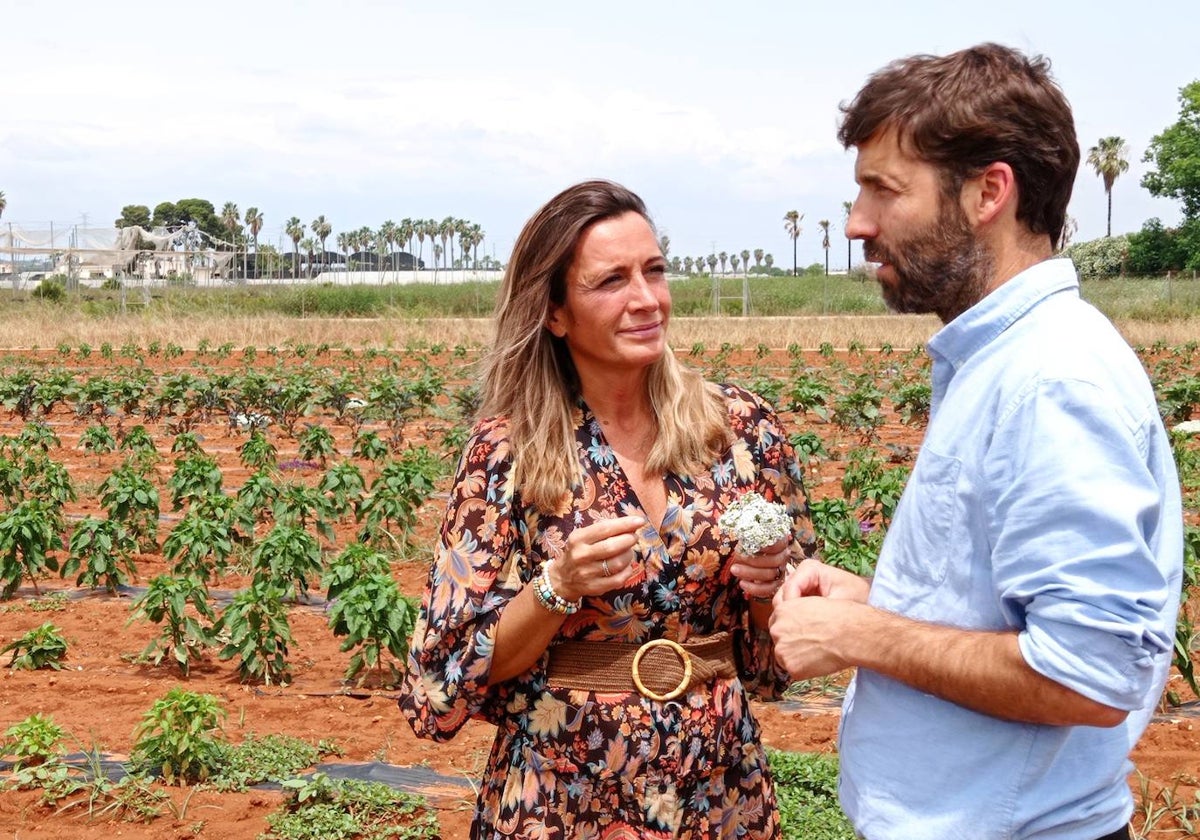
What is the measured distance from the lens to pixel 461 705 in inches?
95.3

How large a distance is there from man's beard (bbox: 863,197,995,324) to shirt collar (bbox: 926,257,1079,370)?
0.11 feet

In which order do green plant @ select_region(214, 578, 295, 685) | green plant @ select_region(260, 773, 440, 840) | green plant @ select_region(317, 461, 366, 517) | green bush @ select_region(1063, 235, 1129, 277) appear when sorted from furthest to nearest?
green bush @ select_region(1063, 235, 1129, 277), green plant @ select_region(317, 461, 366, 517), green plant @ select_region(214, 578, 295, 685), green plant @ select_region(260, 773, 440, 840)

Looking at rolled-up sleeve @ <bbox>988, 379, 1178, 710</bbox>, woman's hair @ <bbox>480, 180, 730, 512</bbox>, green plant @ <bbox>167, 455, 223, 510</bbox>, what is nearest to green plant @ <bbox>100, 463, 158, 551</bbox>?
green plant @ <bbox>167, 455, 223, 510</bbox>

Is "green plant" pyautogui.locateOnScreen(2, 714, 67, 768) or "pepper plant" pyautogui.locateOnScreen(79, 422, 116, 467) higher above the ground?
"pepper plant" pyautogui.locateOnScreen(79, 422, 116, 467)

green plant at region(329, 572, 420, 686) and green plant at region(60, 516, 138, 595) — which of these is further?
green plant at region(60, 516, 138, 595)

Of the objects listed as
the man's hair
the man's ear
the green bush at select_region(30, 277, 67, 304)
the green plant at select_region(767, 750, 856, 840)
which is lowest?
the green plant at select_region(767, 750, 856, 840)

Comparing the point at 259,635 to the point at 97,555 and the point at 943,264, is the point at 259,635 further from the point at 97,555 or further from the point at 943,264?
the point at 943,264

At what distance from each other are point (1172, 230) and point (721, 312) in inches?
853

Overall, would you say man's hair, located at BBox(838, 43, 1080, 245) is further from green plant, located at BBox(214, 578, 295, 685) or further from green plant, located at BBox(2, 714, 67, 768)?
green plant, located at BBox(214, 578, 295, 685)

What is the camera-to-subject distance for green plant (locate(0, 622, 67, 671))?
19.0 ft

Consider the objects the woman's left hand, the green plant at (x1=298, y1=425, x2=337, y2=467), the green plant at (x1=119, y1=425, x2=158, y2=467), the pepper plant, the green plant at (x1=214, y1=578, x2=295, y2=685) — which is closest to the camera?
the woman's left hand

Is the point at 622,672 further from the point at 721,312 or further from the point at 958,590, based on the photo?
the point at 721,312

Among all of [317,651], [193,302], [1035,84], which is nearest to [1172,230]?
[193,302]

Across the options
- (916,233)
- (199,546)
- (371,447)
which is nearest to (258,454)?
(371,447)
